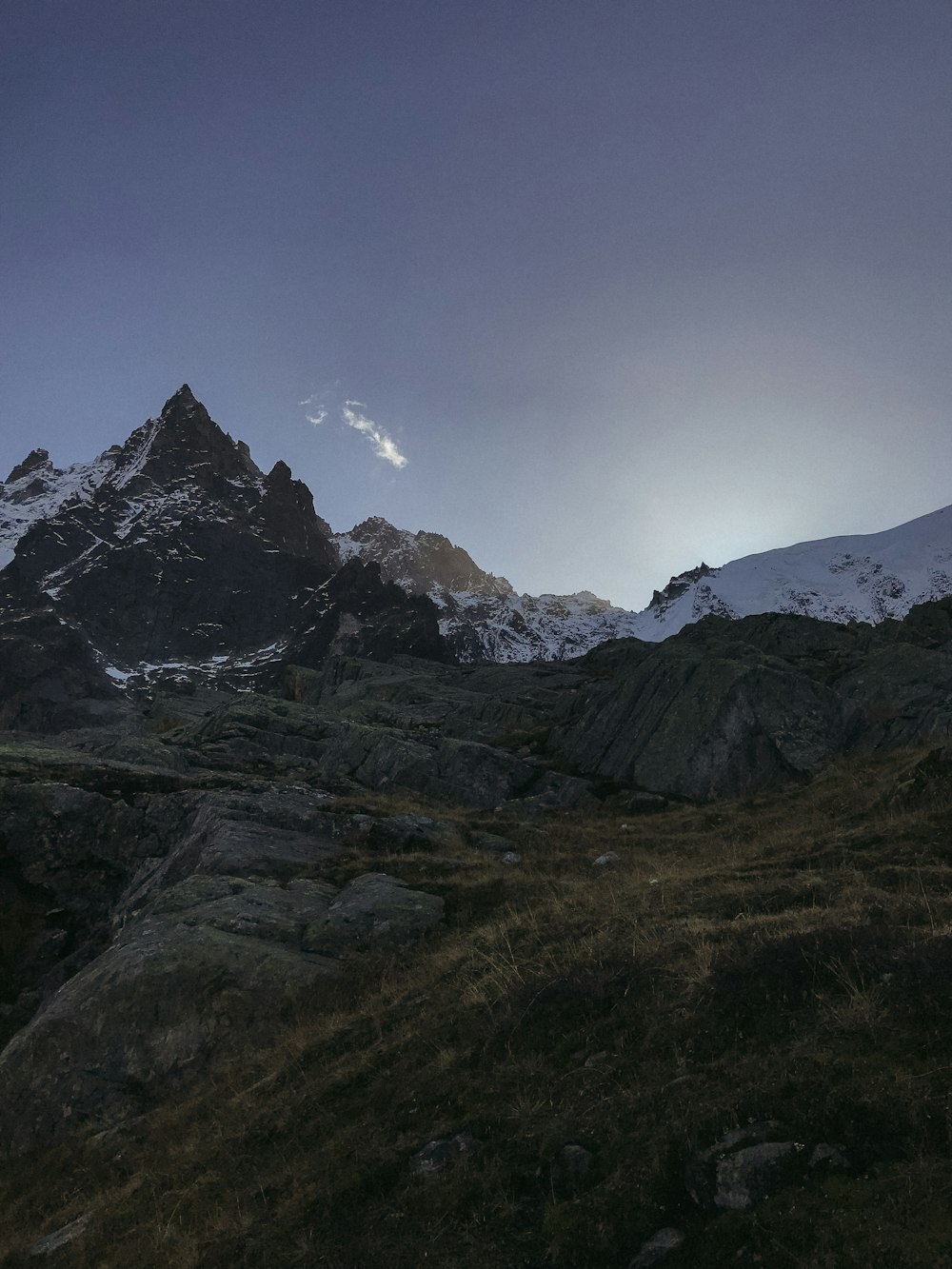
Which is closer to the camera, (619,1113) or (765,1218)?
(765,1218)

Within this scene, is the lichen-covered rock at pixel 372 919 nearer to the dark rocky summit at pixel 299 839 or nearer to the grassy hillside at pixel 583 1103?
the dark rocky summit at pixel 299 839

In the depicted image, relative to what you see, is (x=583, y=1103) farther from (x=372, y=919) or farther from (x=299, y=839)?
(x=299, y=839)

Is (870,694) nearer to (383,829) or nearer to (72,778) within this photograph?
(383,829)

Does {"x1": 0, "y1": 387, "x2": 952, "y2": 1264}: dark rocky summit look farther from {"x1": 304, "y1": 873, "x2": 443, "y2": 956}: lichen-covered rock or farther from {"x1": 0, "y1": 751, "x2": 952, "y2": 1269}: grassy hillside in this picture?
{"x1": 0, "y1": 751, "x2": 952, "y2": 1269}: grassy hillside

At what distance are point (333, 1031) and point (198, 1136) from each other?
188 centimetres

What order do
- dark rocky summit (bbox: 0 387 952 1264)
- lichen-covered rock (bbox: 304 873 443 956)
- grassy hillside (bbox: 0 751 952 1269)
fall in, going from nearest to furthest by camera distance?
grassy hillside (bbox: 0 751 952 1269)
dark rocky summit (bbox: 0 387 952 1264)
lichen-covered rock (bbox: 304 873 443 956)

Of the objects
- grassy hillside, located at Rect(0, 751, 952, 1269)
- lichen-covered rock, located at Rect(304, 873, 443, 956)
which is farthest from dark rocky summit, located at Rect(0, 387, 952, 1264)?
grassy hillside, located at Rect(0, 751, 952, 1269)

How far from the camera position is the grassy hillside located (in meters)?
4.50

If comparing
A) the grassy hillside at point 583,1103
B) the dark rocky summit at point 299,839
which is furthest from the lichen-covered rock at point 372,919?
the grassy hillside at point 583,1103

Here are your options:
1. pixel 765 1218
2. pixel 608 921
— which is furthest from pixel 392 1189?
pixel 608 921

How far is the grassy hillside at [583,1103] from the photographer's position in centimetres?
450

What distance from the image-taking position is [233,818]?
59.9ft

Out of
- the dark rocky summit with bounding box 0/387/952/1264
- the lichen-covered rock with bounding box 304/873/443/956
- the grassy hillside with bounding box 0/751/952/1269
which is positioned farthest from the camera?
the lichen-covered rock with bounding box 304/873/443/956

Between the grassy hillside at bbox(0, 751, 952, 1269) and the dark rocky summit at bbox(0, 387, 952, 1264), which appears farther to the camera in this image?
the dark rocky summit at bbox(0, 387, 952, 1264)
